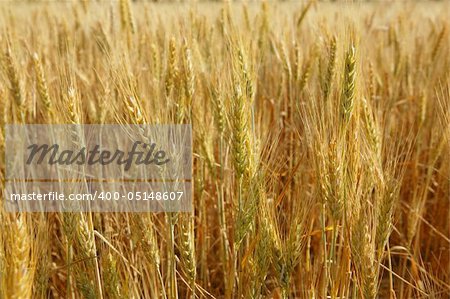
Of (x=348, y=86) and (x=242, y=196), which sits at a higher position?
(x=348, y=86)

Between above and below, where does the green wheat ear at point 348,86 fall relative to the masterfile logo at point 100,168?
above

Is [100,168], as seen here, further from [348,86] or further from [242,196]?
[348,86]

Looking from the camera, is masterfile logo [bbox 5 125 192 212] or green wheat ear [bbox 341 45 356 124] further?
green wheat ear [bbox 341 45 356 124]

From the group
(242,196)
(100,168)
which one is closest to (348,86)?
(242,196)

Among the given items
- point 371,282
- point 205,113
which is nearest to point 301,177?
point 205,113

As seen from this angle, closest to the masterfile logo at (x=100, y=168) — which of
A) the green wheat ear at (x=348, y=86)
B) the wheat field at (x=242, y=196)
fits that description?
the wheat field at (x=242, y=196)

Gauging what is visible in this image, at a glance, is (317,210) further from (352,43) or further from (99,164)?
(99,164)

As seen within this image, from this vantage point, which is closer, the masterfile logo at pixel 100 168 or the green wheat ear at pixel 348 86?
the masterfile logo at pixel 100 168

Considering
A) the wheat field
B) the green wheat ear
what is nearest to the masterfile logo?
the wheat field

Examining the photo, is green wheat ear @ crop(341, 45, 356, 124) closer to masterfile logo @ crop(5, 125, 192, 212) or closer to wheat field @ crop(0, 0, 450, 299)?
wheat field @ crop(0, 0, 450, 299)

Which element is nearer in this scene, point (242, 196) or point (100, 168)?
point (242, 196)

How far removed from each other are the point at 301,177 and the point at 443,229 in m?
0.89

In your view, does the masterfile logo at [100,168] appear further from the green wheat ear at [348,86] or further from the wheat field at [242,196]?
the green wheat ear at [348,86]

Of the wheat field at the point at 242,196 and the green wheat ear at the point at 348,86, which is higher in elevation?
the green wheat ear at the point at 348,86
